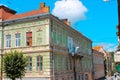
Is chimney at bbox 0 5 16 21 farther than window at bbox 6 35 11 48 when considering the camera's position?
Yes

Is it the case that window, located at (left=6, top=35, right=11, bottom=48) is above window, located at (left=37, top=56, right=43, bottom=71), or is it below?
above

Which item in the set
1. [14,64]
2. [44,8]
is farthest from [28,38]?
[44,8]

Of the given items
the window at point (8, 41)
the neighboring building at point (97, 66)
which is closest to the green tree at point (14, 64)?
the window at point (8, 41)

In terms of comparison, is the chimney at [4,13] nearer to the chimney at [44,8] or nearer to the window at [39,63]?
the chimney at [44,8]

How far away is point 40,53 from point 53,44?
83.9 inches

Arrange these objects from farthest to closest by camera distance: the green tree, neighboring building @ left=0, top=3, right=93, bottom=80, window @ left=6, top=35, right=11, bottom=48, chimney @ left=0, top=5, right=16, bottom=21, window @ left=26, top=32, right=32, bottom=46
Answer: chimney @ left=0, top=5, right=16, bottom=21, window @ left=6, top=35, right=11, bottom=48, window @ left=26, top=32, right=32, bottom=46, neighboring building @ left=0, top=3, right=93, bottom=80, the green tree

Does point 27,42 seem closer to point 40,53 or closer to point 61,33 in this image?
point 40,53

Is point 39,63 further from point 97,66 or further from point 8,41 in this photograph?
point 97,66

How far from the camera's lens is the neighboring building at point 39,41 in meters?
30.7

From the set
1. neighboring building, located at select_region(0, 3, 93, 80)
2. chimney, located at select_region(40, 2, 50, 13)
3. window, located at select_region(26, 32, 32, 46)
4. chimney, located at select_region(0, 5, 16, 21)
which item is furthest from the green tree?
chimney, located at select_region(40, 2, 50, 13)

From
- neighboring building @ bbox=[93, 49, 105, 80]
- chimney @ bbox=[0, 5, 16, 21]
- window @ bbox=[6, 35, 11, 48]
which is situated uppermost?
chimney @ bbox=[0, 5, 16, 21]

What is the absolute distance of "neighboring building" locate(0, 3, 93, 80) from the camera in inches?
1209

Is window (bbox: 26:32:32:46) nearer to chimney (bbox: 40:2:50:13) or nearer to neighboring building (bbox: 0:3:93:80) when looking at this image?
A: neighboring building (bbox: 0:3:93:80)

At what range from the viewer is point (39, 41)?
3130cm
